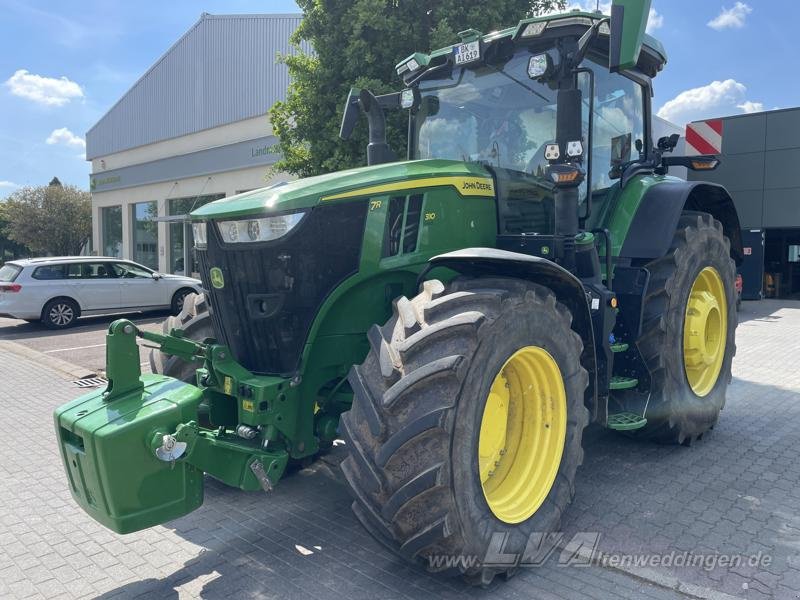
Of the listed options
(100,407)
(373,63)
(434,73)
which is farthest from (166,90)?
(100,407)

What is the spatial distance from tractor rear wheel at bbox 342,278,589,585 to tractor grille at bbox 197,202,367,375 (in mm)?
498

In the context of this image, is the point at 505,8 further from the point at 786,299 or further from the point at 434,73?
the point at 786,299

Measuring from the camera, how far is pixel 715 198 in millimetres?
5547

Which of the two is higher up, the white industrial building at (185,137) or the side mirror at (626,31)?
the white industrial building at (185,137)

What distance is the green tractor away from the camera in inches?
109

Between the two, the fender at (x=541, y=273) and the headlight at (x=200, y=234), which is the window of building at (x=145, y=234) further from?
the fender at (x=541, y=273)

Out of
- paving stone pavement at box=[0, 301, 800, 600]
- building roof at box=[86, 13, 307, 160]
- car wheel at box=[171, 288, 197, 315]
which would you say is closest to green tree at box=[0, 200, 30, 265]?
building roof at box=[86, 13, 307, 160]

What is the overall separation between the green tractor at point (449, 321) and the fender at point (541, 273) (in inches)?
0.6

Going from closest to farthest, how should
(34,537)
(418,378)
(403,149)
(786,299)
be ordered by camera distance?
(418,378) < (34,537) < (403,149) < (786,299)

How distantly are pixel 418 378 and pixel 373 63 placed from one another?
333 inches

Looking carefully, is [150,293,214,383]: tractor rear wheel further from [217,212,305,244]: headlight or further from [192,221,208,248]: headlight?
[217,212,305,244]: headlight

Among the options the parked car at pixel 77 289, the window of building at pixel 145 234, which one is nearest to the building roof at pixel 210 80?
the window of building at pixel 145 234

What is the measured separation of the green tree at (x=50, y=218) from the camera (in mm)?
33156

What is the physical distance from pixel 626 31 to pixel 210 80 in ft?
70.4
